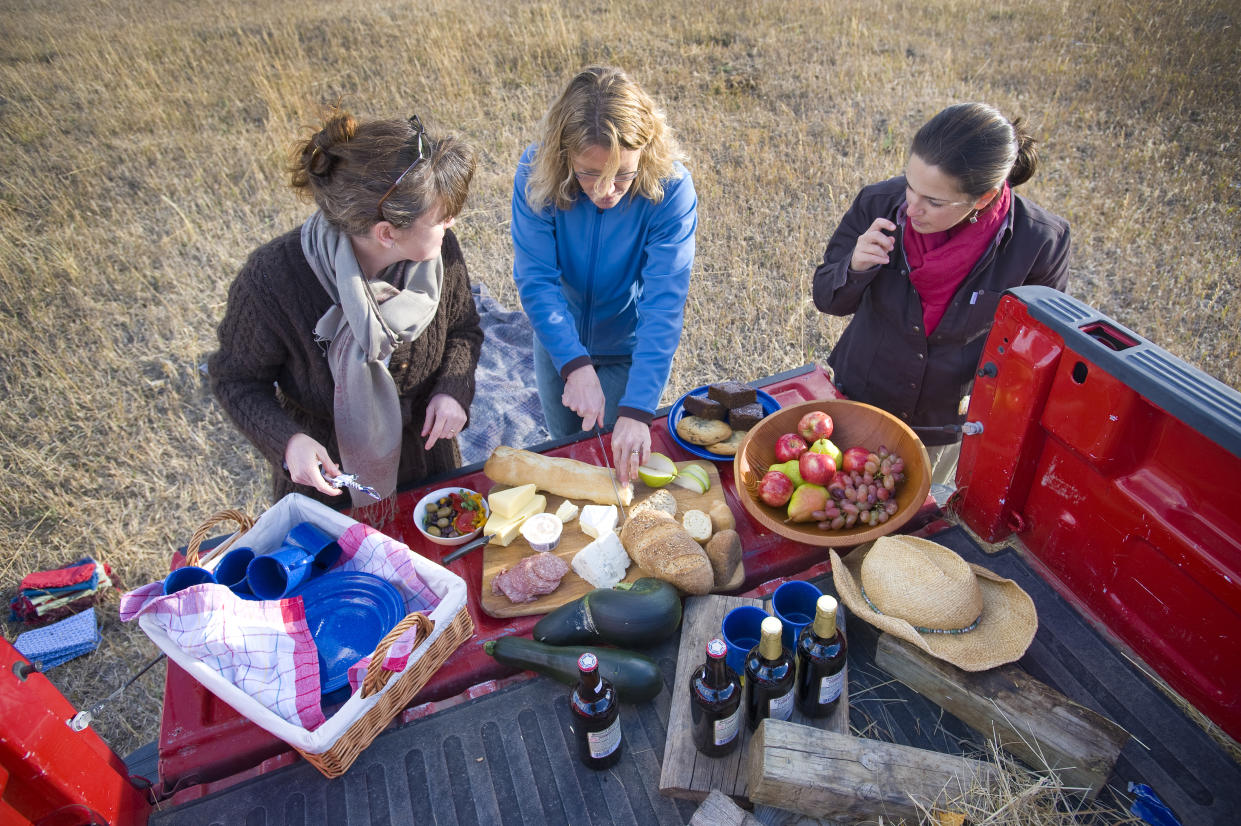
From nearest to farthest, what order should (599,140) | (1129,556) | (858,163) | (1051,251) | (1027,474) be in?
1. (1129,556)
2. (1027,474)
3. (599,140)
4. (1051,251)
5. (858,163)

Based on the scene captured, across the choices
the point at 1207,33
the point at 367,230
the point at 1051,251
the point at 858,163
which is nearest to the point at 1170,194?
the point at 858,163

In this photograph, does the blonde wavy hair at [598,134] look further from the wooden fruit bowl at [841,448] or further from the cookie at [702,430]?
the wooden fruit bowl at [841,448]

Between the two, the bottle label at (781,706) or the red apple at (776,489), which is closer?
the bottle label at (781,706)

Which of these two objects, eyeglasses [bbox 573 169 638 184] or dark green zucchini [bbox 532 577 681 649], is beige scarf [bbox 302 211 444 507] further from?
dark green zucchini [bbox 532 577 681 649]

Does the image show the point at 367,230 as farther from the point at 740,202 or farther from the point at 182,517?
the point at 740,202

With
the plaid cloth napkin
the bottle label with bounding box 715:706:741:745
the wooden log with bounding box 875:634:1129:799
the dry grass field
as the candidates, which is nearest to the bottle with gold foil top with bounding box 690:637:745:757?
the bottle label with bounding box 715:706:741:745

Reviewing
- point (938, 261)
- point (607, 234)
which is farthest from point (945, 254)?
point (607, 234)

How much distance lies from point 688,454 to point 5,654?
213cm

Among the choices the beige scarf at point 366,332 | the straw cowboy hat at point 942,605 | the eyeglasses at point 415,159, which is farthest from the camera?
the beige scarf at point 366,332

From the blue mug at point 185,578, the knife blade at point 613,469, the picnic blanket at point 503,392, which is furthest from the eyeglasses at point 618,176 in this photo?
the picnic blanket at point 503,392

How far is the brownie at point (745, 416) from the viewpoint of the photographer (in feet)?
9.25

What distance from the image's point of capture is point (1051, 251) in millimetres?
2629

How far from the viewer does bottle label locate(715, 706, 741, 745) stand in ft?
5.71

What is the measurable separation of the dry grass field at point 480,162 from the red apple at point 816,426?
97.1 inches
